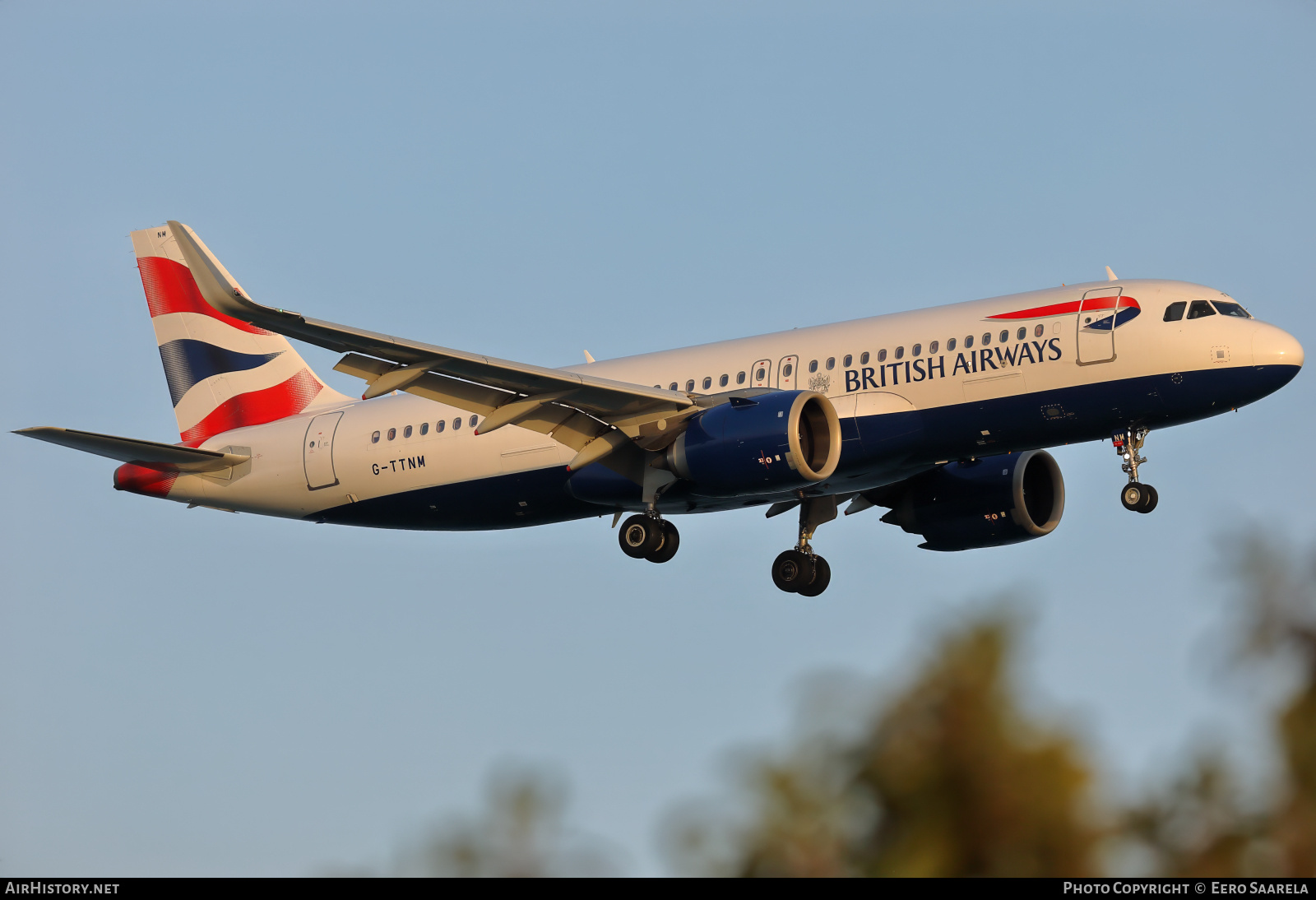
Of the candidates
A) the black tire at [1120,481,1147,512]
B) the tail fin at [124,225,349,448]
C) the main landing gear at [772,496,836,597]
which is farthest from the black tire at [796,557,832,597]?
the tail fin at [124,225,349,448]

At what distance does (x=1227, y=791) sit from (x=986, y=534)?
96.0 feet

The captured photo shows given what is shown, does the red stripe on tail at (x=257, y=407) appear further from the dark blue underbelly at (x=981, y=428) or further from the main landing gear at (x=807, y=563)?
the main landing gear at (x=807, y=563)

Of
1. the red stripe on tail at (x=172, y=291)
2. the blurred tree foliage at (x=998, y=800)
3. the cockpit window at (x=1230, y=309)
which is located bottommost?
the blurred tree foliage at (x=998, y=800)

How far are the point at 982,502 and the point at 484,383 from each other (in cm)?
1288

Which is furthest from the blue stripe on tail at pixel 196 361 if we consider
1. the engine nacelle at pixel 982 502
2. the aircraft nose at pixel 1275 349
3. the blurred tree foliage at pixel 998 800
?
the blurred tree foliage at pixel 998 800

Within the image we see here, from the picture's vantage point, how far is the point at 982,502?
119 ft

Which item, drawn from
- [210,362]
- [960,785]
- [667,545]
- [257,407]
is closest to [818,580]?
[667,545]

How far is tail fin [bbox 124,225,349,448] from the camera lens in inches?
1559

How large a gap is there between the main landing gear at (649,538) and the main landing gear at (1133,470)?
376 inches

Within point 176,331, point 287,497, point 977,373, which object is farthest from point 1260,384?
point 176,331

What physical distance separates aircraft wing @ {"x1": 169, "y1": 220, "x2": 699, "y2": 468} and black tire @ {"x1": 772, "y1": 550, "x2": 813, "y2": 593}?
574cm

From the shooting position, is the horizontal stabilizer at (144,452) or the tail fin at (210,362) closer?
the horizontal stabilizer at (144,452)

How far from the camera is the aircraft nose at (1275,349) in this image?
2902 centimetres
